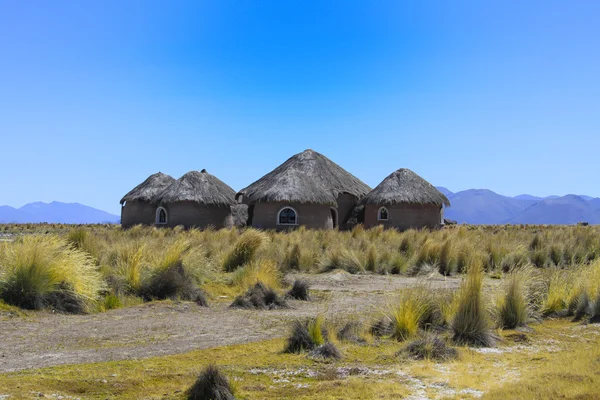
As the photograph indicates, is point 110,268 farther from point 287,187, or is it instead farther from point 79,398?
point 287,187

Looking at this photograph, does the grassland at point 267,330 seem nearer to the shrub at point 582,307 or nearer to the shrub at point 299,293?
the shrub at point 582,307

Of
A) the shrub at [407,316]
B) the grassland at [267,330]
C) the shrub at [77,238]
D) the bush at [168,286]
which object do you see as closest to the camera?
the grassland at [267,330]

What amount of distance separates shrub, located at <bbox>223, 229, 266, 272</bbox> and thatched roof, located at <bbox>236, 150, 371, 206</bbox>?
15134 millimetres

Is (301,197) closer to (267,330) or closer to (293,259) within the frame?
(293,259)

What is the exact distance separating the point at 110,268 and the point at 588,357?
8384 millimetres

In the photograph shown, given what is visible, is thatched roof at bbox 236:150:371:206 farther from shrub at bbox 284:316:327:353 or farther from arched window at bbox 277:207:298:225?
shrub at bbox 284:316:327:353

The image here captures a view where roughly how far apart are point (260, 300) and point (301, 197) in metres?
20.3

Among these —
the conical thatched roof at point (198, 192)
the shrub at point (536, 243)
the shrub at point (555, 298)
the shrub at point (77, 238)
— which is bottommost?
the shrub at point (555, 298)

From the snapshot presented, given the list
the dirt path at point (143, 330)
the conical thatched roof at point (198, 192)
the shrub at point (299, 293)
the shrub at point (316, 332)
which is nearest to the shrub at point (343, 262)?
the dirt path at point (143, 330)

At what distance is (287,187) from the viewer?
3128 cm

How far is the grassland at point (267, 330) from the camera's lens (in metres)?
5.62

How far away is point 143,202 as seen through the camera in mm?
37344

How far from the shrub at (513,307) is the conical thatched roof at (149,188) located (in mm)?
28869

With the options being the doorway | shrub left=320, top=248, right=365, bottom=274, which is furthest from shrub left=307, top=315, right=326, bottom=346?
the doorway
